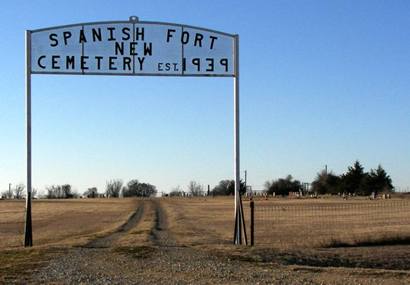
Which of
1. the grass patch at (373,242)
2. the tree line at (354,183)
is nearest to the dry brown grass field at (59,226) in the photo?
the grass patch at (373,242)

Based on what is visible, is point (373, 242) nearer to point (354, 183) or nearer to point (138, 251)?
point (138, 251)

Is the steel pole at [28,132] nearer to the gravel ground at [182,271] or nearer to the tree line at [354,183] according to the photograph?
the gravel ground at [182,271]

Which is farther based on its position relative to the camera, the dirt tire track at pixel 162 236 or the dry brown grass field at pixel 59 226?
the dry brown grass field at pixel 59 226

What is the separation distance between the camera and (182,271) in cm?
1233

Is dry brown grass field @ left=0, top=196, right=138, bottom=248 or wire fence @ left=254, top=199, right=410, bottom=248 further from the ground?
wire fence @ left=254, top=199, right=410, bottom=248

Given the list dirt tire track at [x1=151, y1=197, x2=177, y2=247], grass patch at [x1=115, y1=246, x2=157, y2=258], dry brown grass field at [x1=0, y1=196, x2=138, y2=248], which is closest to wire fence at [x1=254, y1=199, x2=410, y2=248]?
dirt tire track at [x1=151, y1=197, x2=177, y2=247]

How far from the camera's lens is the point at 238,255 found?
571 inches

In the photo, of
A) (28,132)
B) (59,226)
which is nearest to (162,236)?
(28,132)

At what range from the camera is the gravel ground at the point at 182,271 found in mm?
11214

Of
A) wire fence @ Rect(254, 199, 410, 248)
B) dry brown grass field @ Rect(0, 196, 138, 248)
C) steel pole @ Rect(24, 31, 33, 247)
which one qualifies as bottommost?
dry brown grass field @ Rect(0, 196, 138, 248)

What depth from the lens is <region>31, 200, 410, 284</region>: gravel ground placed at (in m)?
11.2

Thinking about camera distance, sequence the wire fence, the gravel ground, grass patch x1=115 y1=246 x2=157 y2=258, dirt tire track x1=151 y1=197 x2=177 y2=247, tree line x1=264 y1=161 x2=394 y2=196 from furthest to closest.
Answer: tree line x1=264 y1=161 x2=394 y2=196 < the wire fence < dirt tire track x1=151 y1=197 x2=177 y2=247 < grass patch x1=115 y1=246 x2=157 y2=258 < the gravel ground

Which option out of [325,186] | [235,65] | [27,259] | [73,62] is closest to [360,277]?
[27,259]

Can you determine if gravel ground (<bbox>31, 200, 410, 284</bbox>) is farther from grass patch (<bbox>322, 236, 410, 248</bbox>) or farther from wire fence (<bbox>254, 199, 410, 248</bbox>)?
grass patch (<bbox>322, 236, 410, 248</bbox>)
